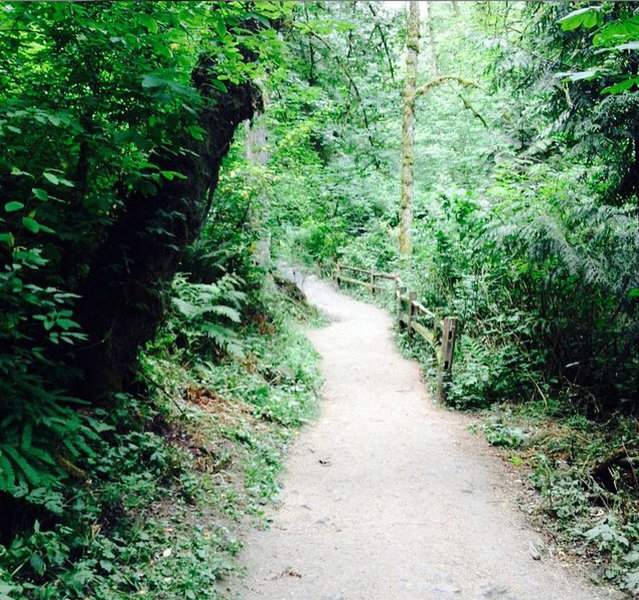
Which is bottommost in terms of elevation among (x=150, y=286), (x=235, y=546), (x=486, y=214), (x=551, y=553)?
(x=235, y=546)

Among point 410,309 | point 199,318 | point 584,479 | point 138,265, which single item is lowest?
point 584,479

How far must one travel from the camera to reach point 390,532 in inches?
188

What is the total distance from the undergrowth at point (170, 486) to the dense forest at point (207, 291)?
22 millimetres

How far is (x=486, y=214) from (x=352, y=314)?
30.1 feet

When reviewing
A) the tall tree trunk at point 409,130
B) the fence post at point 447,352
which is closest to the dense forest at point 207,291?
the fence post at point 447,352

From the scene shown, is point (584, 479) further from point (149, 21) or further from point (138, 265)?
point (149, 21)

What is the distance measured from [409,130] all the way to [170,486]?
1511 centimetres

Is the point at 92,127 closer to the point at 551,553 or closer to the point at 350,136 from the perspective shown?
the point at 551,553

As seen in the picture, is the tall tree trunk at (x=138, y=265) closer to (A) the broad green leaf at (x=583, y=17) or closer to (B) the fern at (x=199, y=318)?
(B) the fern at (x=199, y=318)

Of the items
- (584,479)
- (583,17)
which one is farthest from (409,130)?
(583,17)

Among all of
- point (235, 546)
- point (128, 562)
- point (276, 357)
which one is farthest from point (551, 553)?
point (276, 357)

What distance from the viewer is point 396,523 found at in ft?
16.3

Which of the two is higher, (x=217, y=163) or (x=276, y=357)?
(x=217, y=163)

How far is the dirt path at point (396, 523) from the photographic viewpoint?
12.8 feet
